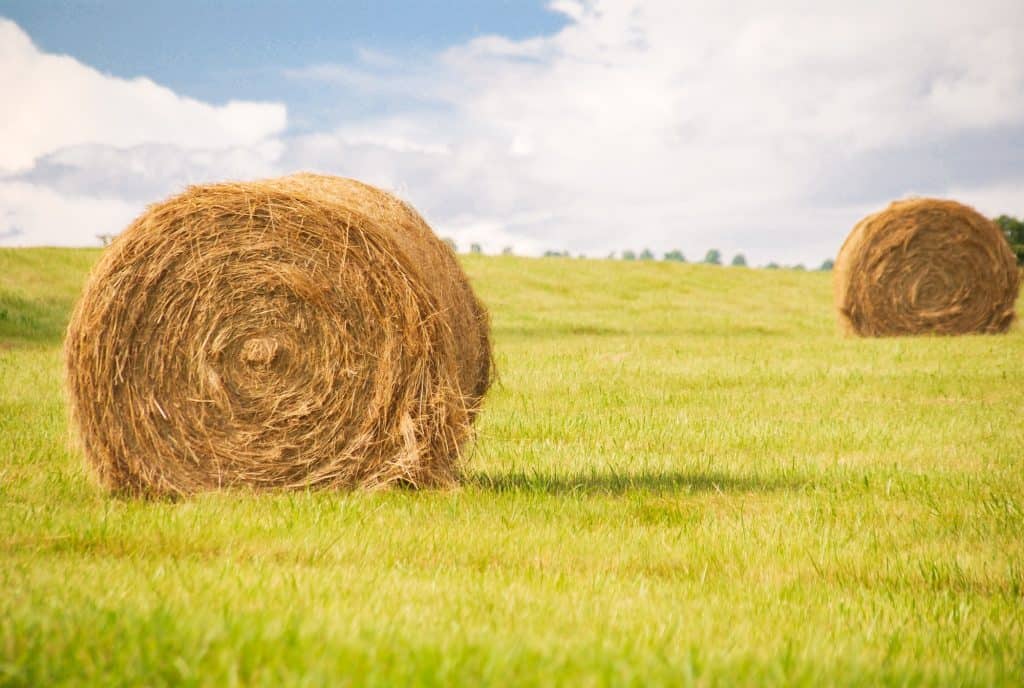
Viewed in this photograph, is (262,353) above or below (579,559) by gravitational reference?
above

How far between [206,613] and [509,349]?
15341mm

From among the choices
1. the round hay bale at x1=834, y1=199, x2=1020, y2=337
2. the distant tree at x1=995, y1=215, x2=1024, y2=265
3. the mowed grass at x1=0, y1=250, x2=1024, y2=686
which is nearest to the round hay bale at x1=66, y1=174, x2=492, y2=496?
the mowed grass at x1=0, y1=250, x2=1024, y2=686

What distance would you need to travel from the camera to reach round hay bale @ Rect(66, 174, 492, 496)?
7.69 meters

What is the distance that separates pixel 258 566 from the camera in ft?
17.0

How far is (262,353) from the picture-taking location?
7.75 m

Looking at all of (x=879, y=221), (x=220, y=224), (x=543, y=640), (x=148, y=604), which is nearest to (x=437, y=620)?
Result: (x=543, y=640)

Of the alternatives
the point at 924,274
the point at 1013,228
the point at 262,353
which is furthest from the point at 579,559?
the point at 1013,228

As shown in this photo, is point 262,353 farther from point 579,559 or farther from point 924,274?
point 924,274

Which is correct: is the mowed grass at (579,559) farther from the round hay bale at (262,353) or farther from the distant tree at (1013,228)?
the distant tree at (1013,228)

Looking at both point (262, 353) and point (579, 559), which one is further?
point (262, 353)

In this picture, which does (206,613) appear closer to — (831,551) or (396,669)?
(396,669)

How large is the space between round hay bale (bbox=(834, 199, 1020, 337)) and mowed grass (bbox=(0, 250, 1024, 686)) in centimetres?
987

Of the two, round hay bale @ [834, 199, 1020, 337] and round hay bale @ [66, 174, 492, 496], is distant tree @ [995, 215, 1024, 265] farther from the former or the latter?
round hay bale @ [66, 174, 492, 496]

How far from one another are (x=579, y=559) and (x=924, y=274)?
761 inches
